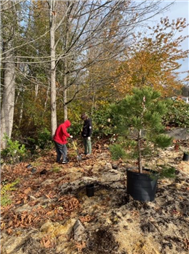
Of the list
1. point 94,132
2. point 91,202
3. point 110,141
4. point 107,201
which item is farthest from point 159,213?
point 94,132

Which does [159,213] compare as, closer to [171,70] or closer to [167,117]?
[167,117]

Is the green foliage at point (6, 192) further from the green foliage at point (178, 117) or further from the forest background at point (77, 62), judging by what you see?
the green foliage at point (178, 117)

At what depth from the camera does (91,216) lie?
300cm

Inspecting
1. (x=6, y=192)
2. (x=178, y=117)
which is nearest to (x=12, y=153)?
(x=6, y=192)

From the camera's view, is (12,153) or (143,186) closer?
(143,186)

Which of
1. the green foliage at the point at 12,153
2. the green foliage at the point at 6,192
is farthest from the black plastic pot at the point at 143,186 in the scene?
the green foliage at the point at 12,153

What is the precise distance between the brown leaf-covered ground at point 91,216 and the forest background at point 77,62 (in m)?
2.88

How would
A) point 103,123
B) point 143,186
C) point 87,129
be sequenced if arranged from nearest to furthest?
1. point 143,186
2. point 87,129
3. point 103,123

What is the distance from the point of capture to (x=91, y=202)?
11.2ft

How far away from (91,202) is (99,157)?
2862 millimetres

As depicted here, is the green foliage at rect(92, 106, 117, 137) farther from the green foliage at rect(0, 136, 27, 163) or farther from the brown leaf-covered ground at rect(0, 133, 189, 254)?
the brown leaf-covered ground at rect(0, 133, 189, 254)

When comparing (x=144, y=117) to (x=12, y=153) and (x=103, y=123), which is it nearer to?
(x=12, y=153)

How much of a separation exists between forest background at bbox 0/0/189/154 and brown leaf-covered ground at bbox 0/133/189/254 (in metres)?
2.88

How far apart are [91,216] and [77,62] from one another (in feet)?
21.6
